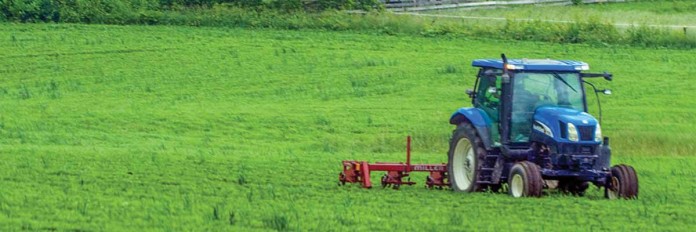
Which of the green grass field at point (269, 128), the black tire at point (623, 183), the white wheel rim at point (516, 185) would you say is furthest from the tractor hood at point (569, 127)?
the green grass field at point (269, 128)

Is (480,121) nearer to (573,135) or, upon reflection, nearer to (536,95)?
(536,95)

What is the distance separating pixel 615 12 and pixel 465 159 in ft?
124

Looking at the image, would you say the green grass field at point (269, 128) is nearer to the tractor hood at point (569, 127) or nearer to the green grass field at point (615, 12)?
the tractor hood at point (569, 127)

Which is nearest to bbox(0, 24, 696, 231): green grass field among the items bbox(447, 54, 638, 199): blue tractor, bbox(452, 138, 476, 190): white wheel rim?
bbox(447, 54, 638, 199): blue tractor

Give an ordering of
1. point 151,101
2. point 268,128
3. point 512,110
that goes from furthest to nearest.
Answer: point 151,101 → point 268,128 → point 512,110

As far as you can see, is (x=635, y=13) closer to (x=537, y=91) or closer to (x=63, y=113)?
(x=63, y=113)

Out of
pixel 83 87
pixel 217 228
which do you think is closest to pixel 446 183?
pixel 217 228

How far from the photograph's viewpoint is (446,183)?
63.7 feet

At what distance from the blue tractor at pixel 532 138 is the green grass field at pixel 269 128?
0.34 metres

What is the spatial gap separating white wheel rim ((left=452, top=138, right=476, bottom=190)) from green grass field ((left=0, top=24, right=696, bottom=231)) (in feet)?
1.68

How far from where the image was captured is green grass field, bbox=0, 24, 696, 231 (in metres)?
15.5

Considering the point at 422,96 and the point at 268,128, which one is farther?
the point at 422,96

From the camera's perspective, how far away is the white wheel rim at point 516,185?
17.5m

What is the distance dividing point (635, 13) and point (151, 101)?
27.5m
